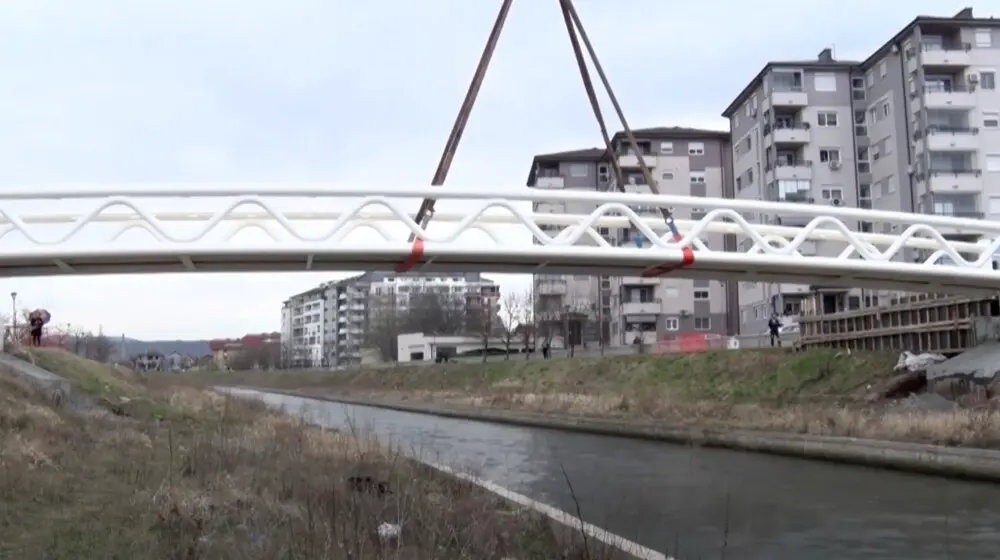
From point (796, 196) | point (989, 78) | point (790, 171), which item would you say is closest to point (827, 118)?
point (790, 171)

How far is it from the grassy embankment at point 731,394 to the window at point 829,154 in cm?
2183

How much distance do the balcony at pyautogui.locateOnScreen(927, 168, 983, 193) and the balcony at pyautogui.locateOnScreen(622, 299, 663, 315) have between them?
24.4 metres

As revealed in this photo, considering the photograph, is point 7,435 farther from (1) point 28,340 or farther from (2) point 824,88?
(2) point 824,88

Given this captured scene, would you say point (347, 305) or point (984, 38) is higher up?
point (984, 38)

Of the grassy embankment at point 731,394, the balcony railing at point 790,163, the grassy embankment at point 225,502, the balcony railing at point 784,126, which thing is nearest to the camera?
the grassy embankment at point 225,502

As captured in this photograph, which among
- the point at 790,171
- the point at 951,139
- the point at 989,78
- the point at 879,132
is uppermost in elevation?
the point at 989,78

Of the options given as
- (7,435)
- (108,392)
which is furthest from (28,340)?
(7,435)

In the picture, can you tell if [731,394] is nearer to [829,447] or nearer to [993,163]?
[829,447]

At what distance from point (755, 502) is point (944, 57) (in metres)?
48.3

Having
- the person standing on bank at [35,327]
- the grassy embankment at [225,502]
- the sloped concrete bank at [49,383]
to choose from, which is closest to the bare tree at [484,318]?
the person standing on bank at [35,327]

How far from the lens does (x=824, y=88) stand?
61.9 meters

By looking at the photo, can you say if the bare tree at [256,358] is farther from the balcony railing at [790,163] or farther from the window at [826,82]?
the window at [826,82]

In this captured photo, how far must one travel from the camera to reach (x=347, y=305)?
6654 inches

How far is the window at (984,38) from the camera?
2211 inches
